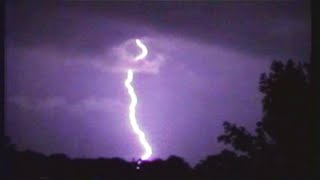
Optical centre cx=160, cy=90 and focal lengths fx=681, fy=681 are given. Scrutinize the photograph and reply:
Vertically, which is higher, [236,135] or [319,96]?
[236,135]

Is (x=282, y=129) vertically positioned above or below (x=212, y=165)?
above

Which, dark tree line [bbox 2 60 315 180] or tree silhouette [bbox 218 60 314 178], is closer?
dark tree line [bbox 2 60 315 180]

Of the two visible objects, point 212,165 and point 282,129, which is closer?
point 212,165

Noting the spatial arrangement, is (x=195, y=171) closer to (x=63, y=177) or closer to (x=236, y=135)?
(x=63, y=177)

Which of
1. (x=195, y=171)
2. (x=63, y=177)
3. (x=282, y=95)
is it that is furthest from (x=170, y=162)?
(x=282, y=95)

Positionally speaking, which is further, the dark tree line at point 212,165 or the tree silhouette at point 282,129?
the tree silhouette at point 282,129

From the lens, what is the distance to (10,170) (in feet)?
14.1

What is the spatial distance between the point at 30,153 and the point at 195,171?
1367 mm

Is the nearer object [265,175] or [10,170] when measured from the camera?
[10,170]

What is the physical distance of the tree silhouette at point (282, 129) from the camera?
19.2ft

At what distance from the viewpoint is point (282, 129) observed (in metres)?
7.41

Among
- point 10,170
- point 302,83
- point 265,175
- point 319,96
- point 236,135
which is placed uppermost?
point 302,83

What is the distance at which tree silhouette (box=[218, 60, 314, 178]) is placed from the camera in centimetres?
586

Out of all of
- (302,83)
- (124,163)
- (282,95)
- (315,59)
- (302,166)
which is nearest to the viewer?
(315,59)
